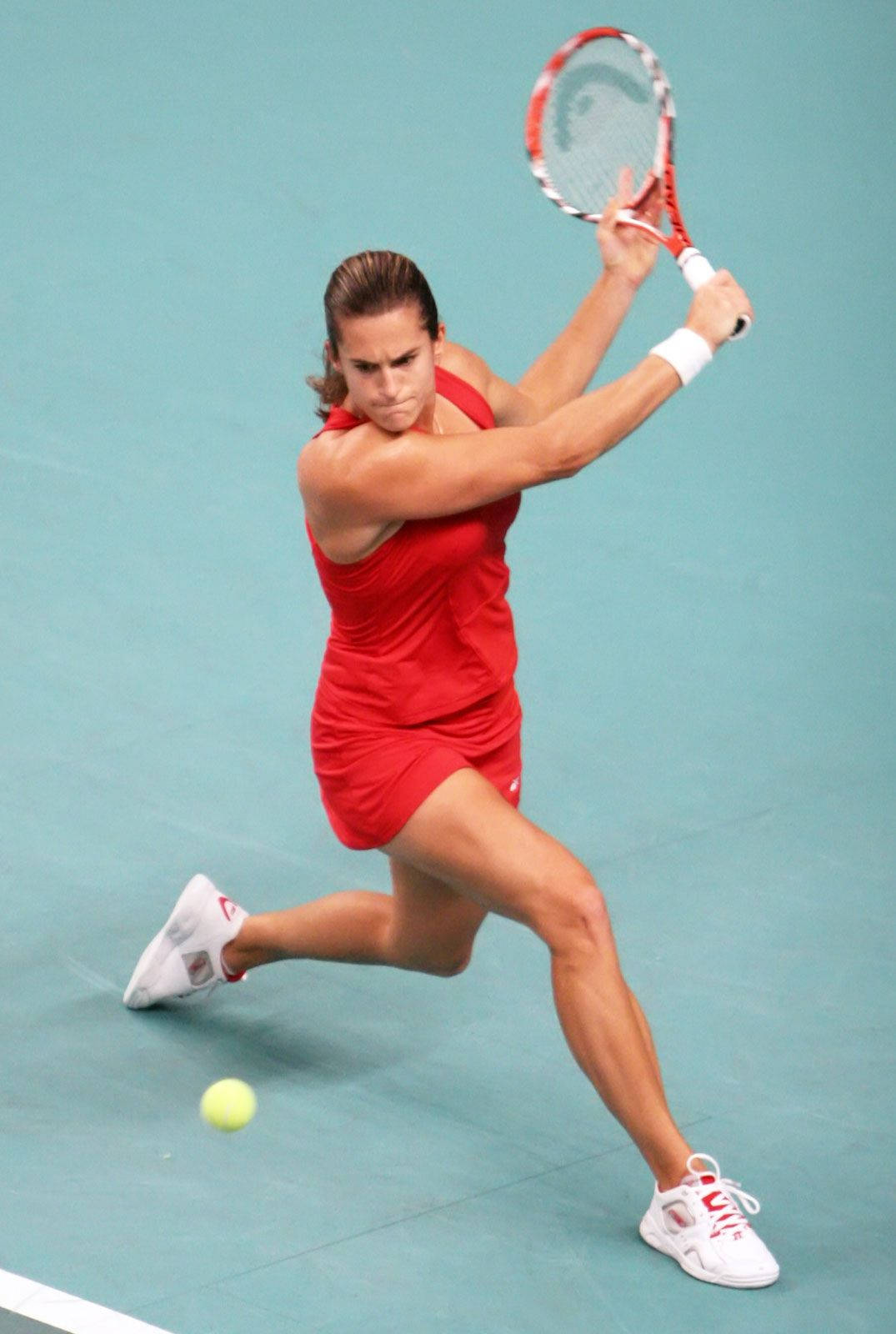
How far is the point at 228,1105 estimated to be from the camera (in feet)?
13.4

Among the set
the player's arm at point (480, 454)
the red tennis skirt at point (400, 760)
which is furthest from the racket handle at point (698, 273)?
the red tennis skirt at point (400, 760)

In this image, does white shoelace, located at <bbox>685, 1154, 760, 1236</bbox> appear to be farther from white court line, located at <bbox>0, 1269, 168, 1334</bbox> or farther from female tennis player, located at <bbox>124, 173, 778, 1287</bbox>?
white court line, located at <bbox>0, 1269, 168, 1334</bbox>

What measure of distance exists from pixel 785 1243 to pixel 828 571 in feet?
10.2

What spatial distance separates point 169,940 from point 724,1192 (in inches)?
55.9

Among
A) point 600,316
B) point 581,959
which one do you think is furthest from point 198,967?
point 600,316

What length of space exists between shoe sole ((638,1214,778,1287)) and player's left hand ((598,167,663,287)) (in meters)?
1.82

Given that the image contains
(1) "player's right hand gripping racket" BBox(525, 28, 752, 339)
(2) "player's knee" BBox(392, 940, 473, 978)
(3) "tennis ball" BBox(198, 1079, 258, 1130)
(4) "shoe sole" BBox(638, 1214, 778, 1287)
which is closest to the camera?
(4) "shoe sole" BBox(638, 1214, 778, 1287)

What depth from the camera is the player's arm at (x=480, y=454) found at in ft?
12.3

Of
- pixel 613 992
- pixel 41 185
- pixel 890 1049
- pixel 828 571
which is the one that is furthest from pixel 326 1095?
pixel 41 185

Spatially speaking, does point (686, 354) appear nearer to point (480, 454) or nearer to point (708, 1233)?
point (480, 454)

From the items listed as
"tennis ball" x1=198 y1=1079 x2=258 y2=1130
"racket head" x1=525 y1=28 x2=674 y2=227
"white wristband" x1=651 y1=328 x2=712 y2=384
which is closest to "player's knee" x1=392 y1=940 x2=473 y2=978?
"tennis ball" x1=198 y1=1079 x2=258 y2=1130

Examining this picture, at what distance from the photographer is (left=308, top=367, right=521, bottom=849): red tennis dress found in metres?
3.93

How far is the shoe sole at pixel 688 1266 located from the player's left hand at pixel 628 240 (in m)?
1.82

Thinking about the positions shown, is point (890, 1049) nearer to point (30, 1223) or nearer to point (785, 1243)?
point (785, 1243)
